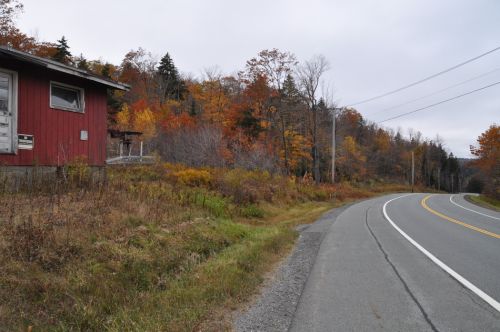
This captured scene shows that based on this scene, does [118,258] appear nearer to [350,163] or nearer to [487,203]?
[487,203]

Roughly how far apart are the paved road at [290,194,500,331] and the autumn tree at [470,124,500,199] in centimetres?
5507

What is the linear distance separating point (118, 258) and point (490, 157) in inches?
2928

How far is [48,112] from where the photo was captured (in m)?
12.1

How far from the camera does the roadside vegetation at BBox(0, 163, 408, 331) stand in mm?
4852

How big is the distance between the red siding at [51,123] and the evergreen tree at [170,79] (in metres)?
47.6

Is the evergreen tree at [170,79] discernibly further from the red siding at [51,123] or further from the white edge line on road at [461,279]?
the white edge line on road at [461,279]

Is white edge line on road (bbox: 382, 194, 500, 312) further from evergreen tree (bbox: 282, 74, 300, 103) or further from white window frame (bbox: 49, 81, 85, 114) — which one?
evergreen tree (bbox: 282, 74, 300, 103)

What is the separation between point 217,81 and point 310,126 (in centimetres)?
1540

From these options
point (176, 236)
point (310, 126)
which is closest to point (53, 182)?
point (176, 236)

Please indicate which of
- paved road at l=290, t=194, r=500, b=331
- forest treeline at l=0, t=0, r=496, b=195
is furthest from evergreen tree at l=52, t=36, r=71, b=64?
paved road at l=290, t=194, r=500, b=331

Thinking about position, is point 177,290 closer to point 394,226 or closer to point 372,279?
point 372,279

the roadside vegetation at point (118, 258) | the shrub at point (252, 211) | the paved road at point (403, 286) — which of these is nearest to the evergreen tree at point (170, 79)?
the shrub at point (252, 211)

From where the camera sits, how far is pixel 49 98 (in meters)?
12.1

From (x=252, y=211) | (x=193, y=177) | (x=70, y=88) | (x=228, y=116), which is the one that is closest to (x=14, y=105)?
(x=70, y=88)
